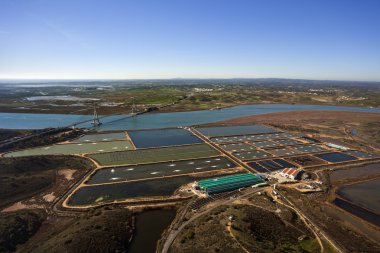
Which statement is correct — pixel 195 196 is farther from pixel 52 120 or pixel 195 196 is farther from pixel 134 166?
pixel 52 120

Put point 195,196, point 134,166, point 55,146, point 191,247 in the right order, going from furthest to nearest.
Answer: point 55,146 < point 134,166 < point 195,196 < point 191,247

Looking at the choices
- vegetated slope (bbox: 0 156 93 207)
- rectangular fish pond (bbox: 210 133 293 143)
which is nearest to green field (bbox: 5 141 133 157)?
vegetated slope (bbox: 0 156 93 207)

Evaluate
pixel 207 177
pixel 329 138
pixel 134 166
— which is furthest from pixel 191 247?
pixel 329 138

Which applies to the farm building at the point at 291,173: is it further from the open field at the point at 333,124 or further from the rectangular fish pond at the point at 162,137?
the open field at the point at 333,124

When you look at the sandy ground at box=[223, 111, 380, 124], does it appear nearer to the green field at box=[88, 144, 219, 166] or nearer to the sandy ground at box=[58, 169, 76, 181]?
the green field at box=[88, 144, 219, 166]

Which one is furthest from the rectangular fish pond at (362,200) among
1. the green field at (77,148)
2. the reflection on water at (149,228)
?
the green field at (77,148)
